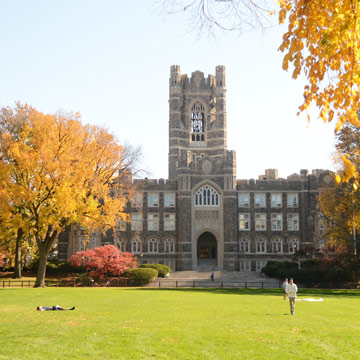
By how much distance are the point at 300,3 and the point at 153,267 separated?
44908 millimetres

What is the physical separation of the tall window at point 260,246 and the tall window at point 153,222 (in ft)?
39.8

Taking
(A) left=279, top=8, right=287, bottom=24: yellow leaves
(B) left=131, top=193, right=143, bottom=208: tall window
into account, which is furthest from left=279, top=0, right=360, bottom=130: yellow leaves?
(B) left=131, top=193, right=143, bottom=208: tall window

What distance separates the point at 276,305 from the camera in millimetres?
23250

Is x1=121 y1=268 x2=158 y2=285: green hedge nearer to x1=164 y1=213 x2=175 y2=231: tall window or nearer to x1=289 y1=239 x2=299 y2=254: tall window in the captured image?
x1=164 y1=213 x2=175 y2=231: tall window

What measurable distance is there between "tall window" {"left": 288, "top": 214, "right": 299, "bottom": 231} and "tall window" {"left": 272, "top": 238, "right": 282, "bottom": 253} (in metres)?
2.04

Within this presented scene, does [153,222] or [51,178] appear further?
[153,222]

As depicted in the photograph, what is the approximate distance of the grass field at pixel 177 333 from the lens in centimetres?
1129

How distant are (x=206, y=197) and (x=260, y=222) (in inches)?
Answer: 284

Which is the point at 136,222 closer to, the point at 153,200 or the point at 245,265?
the point at 153,200

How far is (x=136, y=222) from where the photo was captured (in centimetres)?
6034

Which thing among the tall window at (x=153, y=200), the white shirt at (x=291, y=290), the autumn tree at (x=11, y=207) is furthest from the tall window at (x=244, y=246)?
the white shirt at (x=291, y=290)

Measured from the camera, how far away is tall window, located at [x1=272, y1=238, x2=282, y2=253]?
5947 centimetres

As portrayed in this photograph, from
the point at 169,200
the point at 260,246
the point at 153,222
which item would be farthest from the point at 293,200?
the point at 153,222

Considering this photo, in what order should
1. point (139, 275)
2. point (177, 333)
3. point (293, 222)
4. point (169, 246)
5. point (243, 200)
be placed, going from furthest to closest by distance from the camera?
point (243, 200) < point (293, 222) < point (169, 246) < point (139, 275) < point (177, 333)
